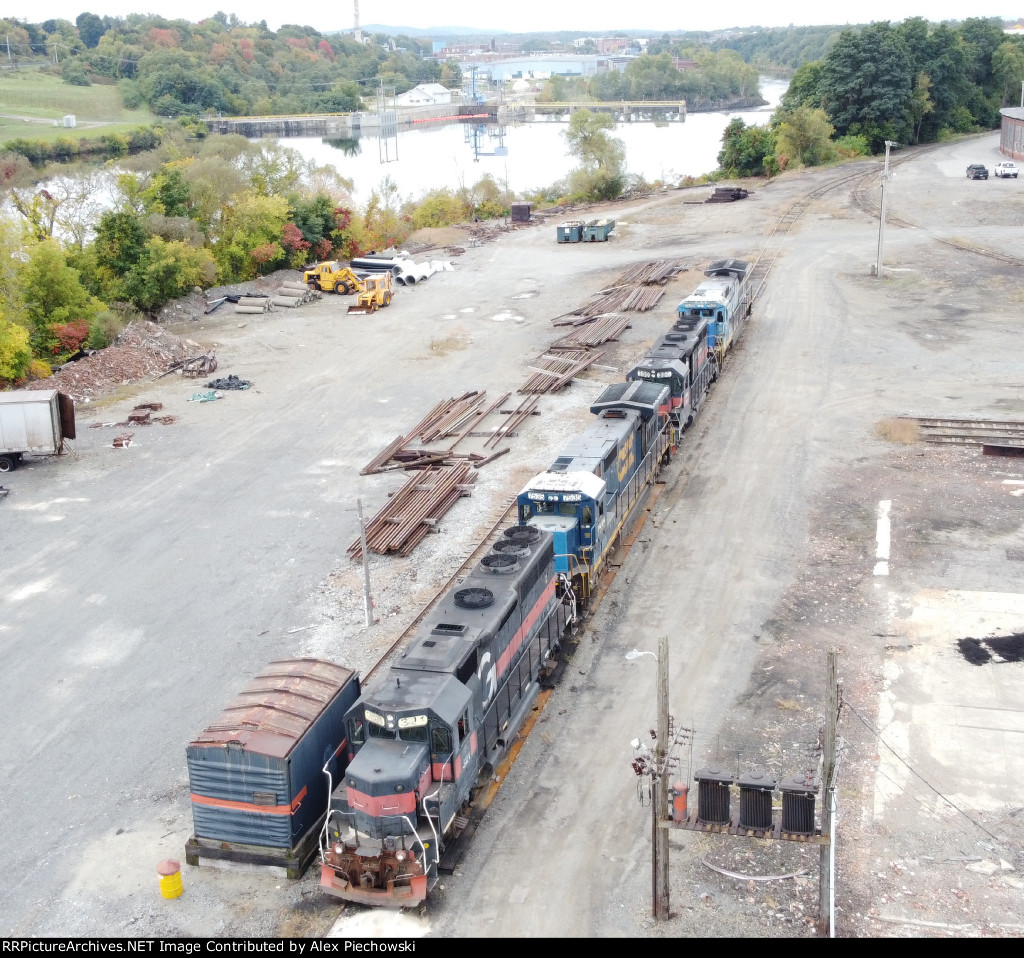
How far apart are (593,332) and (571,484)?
Result: 2657 centimetres

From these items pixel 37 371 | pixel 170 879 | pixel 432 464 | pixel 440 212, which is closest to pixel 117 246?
pixel 37 371

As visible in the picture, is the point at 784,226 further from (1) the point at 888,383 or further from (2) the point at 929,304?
(1) the point at 888,383

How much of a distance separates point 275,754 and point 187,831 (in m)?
3.22

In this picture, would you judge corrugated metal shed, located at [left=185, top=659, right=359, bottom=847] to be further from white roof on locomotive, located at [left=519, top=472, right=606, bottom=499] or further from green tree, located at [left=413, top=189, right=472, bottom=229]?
green tree, located at [left=413, top=189, right=472, bottom=229]

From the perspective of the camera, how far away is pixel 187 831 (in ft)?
61.4

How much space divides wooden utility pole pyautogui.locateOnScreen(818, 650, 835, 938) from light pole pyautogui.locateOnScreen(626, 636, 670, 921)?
2166mm

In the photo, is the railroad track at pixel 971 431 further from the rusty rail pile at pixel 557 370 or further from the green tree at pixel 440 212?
the green tree at pixel 440 212

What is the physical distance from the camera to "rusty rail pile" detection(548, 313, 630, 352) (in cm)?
4888

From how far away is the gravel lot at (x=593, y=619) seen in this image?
1680 centimetres

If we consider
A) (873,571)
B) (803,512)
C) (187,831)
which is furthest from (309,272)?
(187,831)

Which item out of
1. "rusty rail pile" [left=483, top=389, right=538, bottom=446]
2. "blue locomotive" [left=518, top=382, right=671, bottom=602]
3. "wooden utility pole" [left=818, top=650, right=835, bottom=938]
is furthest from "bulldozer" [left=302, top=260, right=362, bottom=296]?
"wooden utility pole" [left=818, top=650, right=835, bottom=938]

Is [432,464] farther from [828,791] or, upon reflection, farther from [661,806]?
[828,791]

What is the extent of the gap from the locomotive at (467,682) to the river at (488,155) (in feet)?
274
